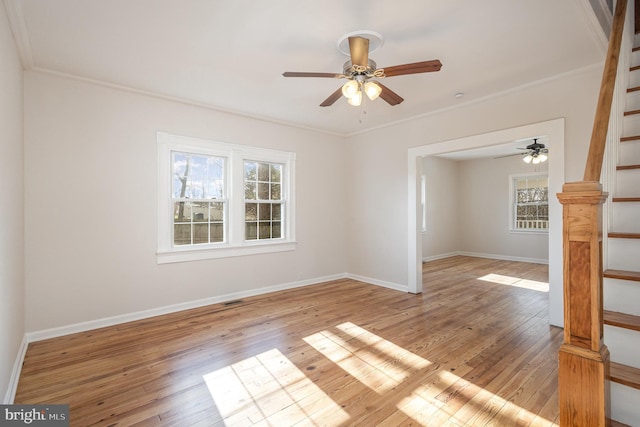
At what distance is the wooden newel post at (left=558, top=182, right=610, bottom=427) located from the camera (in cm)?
128

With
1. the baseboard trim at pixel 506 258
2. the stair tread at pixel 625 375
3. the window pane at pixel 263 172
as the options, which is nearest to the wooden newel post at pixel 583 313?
the stair tread at pixel 625 375

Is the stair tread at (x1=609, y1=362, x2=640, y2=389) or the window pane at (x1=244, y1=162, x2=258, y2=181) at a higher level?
the window pane at (x1=244, y1=162, x2=258, y2=181)

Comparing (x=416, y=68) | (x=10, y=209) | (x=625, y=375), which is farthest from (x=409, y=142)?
(x=10, y=209)

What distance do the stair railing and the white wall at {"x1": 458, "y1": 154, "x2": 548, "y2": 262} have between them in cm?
745

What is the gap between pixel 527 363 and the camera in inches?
106

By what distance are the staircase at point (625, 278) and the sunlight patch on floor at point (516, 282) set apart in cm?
365

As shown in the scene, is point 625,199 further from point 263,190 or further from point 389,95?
point 263,190

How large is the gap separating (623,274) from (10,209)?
4204 mm

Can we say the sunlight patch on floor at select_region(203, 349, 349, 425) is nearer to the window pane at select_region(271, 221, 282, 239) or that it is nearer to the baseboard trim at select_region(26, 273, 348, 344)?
the baseboard trim at select_region(26, 273, 348, 344)

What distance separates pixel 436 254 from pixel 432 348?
227 inches

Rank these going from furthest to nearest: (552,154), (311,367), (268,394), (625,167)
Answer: (552,154) < (311,367) < (268,394) < (625,167)

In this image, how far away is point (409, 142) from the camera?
501cm

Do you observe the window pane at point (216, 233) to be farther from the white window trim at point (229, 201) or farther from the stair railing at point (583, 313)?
the stair railing at point (583, 313)

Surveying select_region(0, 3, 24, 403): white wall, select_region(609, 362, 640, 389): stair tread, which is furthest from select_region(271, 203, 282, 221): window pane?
select_region(609, 362, 640, 389): stair tread
